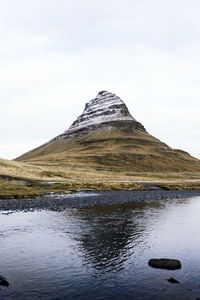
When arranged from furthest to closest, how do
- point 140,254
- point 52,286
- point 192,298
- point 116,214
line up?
1. point 116,214
2. point 140,254
3. point 52,286
4. point 192,298

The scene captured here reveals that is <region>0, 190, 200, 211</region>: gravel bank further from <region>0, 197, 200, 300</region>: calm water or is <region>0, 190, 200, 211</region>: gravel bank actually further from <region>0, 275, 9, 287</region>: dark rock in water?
<region>0, 275, 9, 287</region>: dark rock in water

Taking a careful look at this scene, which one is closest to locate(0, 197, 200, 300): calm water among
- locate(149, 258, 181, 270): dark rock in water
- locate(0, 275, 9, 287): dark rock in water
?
locate(0, 275, 9, 287): dark rock in water

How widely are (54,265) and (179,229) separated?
15.7m

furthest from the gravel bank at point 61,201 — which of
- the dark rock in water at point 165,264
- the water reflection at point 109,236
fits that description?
the dark rock in water at point 165,264

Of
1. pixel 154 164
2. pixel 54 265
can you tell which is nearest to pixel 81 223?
pixel 54 265

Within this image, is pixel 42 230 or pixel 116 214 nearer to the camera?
pixel 42 230

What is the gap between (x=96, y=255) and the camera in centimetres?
2008

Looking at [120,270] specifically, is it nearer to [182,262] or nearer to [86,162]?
[182,262]

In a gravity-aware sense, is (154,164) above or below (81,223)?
above

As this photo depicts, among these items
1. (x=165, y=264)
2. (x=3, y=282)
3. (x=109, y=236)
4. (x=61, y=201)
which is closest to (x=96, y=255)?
(x=165, y=264)

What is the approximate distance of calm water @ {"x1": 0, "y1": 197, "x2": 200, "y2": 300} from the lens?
14.4 meters

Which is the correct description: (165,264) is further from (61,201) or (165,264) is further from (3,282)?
(61,201)

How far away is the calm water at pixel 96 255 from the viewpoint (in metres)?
14.4

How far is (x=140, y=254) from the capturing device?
20516 mm
